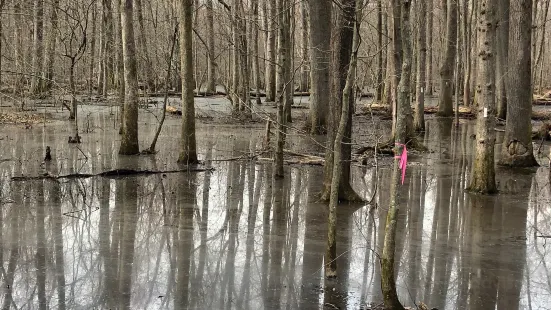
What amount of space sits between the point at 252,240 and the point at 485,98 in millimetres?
5733

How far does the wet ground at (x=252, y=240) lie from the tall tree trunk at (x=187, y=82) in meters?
0.54

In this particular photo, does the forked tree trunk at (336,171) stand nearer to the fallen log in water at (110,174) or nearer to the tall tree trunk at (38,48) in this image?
the fallen log in water at (110,174)

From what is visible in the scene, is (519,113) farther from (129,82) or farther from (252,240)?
(129,82)

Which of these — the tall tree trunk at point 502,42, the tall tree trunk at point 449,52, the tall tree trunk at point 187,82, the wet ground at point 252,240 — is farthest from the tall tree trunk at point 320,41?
the tall tree trunk at point 449,52

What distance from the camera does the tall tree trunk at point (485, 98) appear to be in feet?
35.9

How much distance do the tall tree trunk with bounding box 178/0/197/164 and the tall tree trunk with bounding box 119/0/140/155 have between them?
169 cm

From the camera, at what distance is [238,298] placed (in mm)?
6125

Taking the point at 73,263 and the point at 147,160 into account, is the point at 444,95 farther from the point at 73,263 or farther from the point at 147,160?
the point at 73,263

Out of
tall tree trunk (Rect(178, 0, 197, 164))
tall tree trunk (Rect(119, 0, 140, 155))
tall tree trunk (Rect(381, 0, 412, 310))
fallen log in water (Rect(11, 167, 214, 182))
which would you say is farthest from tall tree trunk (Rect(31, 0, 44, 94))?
tall tree trunk (Rect(381, 0, 412, 310))

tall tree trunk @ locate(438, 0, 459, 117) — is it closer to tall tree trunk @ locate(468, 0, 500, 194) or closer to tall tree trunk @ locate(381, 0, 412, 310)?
tall tree trunk @ locate(468, 0, 500, 194)

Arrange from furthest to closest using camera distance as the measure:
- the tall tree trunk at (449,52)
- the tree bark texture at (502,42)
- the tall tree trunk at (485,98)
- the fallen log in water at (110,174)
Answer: the tall tree trunk at (449,52), the tree bark texture at (502,42), the fallen log in water at (110,174), the tall tree trunk at (485,98)

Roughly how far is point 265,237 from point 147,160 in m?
7.29

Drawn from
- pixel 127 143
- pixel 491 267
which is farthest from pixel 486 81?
pixel 127 143

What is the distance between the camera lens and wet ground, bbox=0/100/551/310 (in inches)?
244
